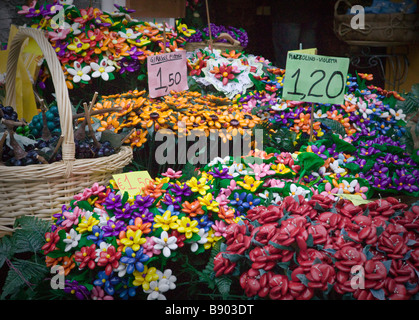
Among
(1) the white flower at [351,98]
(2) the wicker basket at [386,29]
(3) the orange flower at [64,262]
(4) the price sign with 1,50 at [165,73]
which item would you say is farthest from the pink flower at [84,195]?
(2) the wicker basket at [386,29]

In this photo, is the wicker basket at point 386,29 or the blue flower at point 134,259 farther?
the wicker basket at point 386,29

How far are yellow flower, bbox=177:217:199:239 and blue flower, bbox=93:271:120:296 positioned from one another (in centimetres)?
19

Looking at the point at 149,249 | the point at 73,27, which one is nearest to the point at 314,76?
the point at 149,249

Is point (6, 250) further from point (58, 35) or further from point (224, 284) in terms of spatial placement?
point (58, 35)

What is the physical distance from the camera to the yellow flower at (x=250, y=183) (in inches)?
47.2

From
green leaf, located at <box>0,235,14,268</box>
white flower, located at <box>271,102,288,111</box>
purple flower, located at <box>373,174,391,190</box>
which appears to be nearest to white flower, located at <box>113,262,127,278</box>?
green leaf, located at <box>0,235,14,268</box>

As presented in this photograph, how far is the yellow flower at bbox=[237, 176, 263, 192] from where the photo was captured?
1199 mm

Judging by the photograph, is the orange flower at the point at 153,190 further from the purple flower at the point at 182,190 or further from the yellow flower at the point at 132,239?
the yellow flower at the point at 132,239

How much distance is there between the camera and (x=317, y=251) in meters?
0.88

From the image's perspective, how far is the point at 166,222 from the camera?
40.2 inches

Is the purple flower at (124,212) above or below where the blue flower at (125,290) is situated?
above

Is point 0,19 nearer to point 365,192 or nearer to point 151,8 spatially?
point 151,8

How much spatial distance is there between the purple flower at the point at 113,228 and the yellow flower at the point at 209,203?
22 centimetres
